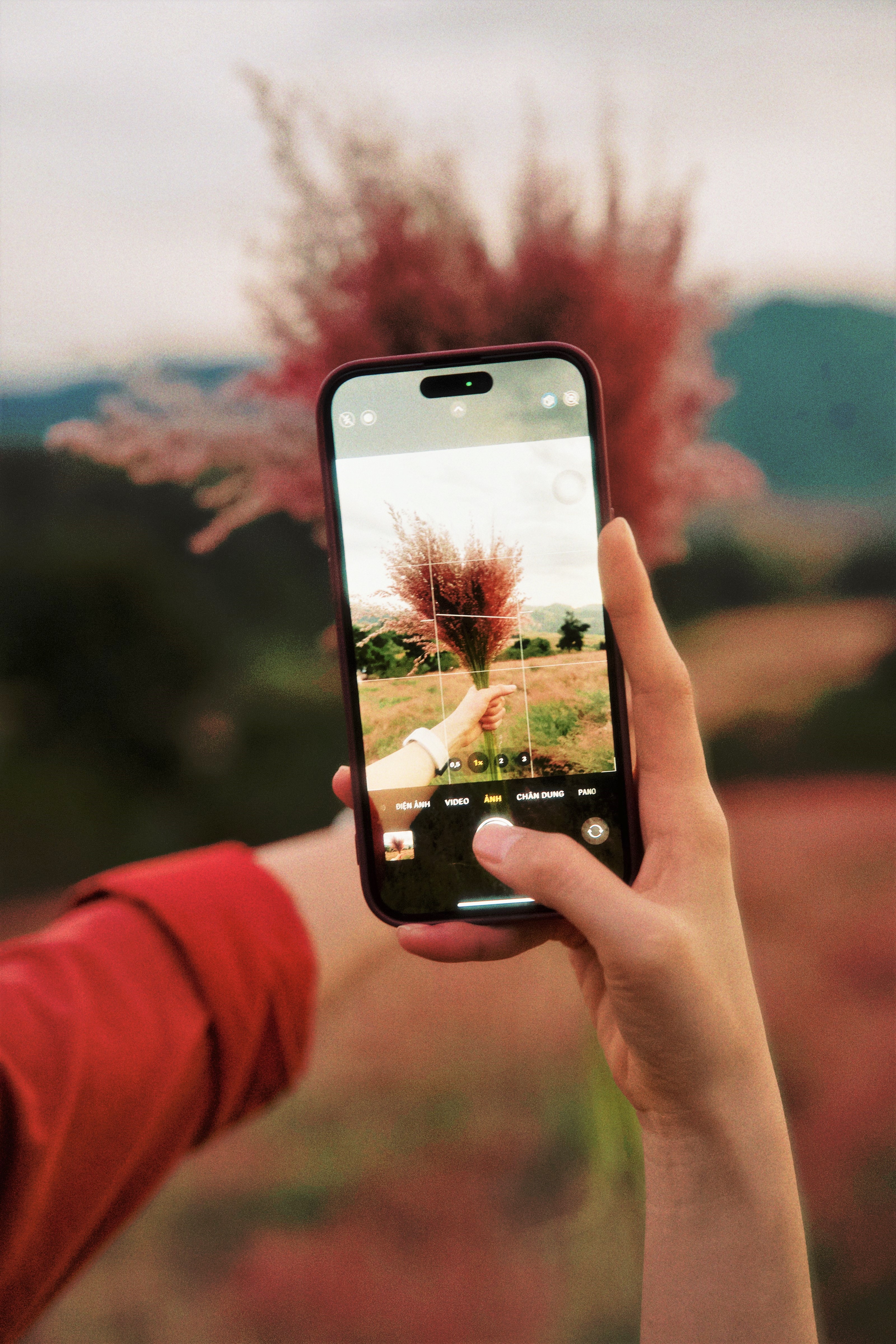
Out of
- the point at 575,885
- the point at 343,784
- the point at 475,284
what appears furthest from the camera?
the point at 475,284

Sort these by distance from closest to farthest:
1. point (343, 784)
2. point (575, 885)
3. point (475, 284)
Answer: point (575, 885) → point (343, 784) → point (475, 284)

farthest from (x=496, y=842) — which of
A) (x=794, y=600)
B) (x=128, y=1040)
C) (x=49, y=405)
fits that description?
(x=49, y=405)

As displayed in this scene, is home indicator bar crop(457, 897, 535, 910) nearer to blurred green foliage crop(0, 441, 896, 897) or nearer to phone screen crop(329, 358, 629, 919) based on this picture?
phone screen crop(329, 358, 629, 919)

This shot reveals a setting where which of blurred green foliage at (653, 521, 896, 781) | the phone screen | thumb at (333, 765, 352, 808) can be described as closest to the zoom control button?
the phone screen

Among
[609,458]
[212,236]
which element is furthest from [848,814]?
[212,236]

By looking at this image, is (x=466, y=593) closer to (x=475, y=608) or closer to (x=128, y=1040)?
(x=475, y=608)

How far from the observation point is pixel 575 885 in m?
0.28

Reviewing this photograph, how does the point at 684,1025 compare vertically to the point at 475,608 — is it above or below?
below

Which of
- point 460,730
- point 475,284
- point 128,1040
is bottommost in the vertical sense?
point 128,1040

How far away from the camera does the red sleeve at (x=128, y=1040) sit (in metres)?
0.30

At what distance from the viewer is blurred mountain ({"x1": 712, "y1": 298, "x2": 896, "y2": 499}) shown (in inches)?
24.3

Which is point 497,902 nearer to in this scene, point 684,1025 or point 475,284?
point 684,1025

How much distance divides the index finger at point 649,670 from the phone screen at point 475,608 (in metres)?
0.03

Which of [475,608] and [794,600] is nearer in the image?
[475,608]
